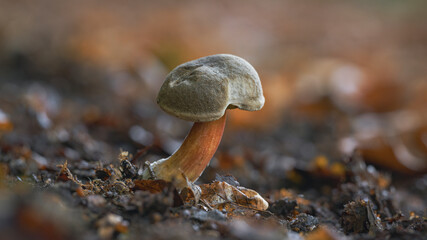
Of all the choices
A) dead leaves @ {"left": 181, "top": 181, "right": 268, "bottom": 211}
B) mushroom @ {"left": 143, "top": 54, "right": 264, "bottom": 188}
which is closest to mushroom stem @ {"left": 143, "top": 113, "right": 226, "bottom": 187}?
mushroom @ {"left": 143, "top": 54, "right": 264, "bottom": 188}

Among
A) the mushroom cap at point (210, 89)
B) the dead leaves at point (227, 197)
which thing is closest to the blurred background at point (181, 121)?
the dead leaves at point (227, 197)

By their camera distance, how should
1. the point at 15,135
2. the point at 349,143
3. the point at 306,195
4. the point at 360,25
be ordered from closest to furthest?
1. the point at 306,195
2. the point at 15,135
3. the point at 349,143
4. the point at 360,25

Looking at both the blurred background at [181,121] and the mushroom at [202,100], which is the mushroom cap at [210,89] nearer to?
the mushroom at [202,100]

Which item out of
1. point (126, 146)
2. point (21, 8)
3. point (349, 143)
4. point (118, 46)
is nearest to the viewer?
point (126, 146)

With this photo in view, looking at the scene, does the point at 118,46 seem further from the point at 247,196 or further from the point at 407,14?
the point at 407,14

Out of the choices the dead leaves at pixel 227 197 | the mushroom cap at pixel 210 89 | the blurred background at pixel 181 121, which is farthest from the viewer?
the blurred background at pixel 181 121

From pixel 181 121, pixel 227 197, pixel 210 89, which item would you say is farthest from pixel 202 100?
pixel 181 121

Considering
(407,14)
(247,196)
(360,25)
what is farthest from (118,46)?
(407,14)
